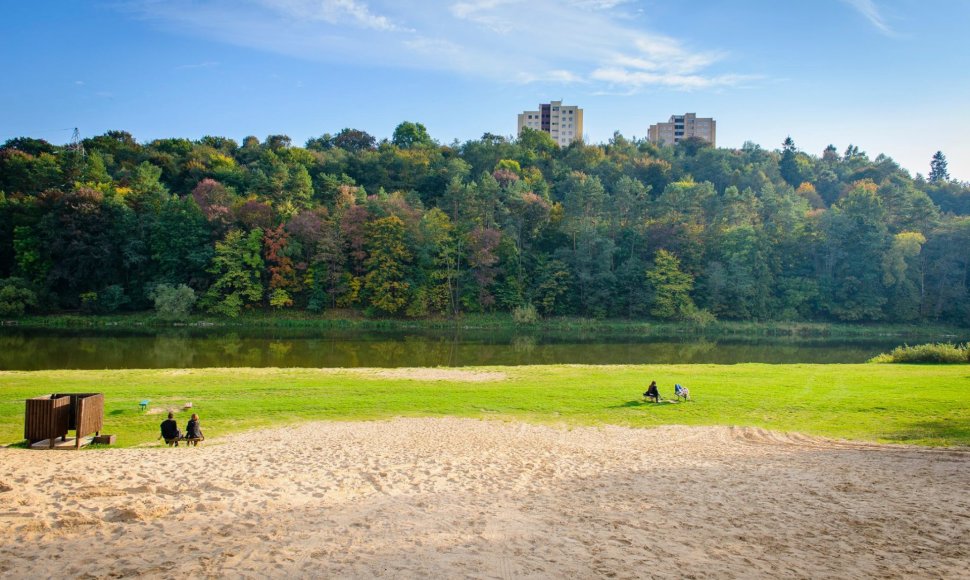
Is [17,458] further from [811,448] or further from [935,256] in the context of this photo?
[935,256]

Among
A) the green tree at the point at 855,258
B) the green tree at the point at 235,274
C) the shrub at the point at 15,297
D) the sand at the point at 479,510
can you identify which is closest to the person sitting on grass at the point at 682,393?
the sand at the point at 479,510

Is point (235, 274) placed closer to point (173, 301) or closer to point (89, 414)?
point (173, 301)

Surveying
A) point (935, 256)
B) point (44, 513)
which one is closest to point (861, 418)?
point (44, 513)

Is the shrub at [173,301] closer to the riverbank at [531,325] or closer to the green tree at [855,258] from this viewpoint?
the riverbank at [531,325]

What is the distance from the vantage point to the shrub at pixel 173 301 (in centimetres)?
5378

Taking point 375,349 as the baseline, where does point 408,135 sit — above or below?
above

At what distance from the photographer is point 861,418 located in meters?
16.5

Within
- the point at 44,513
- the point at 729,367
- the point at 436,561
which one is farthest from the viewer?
the point at 729,367

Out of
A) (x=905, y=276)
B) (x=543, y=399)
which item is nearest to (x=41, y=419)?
(x=543, y=399)

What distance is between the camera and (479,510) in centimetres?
882

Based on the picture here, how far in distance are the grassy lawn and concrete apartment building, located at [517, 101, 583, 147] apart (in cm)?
14846

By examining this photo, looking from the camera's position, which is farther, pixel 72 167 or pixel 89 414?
pixel 72 167

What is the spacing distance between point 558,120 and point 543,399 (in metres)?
156

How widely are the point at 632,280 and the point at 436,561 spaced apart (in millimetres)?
59910
